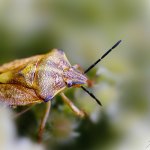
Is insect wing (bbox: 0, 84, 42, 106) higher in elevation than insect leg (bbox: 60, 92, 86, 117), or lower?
lower

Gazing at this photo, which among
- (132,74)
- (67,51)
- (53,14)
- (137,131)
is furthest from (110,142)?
(53,14)

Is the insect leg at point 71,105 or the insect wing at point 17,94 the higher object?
the insect leg at point 71,105

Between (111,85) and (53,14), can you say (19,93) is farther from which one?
(53,14)

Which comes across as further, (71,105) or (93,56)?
(93,56)

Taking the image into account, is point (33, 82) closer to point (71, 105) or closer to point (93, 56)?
point (71, 105)

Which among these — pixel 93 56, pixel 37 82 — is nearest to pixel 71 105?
pixel 37 82
